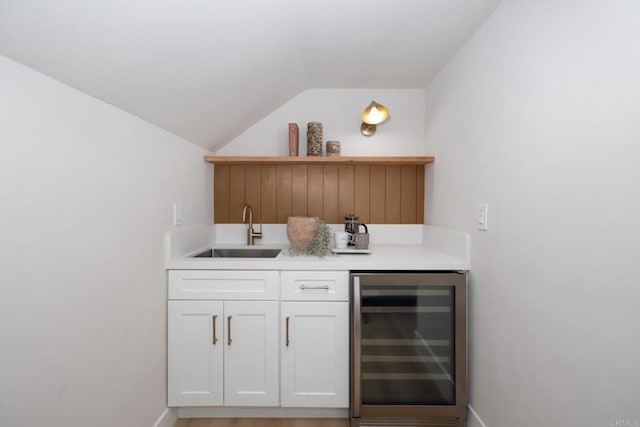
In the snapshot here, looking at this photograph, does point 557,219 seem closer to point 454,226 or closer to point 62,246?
point 454,226

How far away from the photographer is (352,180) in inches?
97.9

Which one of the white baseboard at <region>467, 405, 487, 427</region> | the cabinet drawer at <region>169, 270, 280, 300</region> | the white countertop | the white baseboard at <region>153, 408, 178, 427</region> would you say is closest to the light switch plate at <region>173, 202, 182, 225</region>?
the white countertop

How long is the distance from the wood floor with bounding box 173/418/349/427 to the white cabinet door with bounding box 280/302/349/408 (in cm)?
15

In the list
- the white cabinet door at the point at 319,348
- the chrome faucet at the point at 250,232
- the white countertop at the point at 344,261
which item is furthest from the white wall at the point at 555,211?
the chrome faucet at the point at 250,232

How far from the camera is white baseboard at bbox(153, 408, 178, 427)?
5.55 ft

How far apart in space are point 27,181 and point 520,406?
1.86 meters

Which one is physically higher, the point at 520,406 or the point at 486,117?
the point at 486,117

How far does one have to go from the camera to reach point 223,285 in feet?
5.79

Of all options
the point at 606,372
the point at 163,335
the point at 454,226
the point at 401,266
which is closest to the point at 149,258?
the point at 163,335

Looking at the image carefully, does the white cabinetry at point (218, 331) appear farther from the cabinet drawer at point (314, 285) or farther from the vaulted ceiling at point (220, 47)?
the vaulted ceiling at point (220, 47)

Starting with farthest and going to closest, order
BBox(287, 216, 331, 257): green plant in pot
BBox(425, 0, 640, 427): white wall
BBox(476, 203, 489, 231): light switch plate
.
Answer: BBox(287, 216, 331, 257): green plant in pot < BBox(476, 203, 489, 231): light switch plate < BBox(425, 0, 640, 427): white wall

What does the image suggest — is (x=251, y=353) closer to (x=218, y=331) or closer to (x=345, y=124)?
(x=218, y=331)

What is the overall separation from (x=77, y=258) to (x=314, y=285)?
1.05 m

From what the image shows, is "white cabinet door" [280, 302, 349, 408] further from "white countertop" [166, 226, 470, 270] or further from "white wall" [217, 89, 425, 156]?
"white wall" [217, 89, 425, 156]
